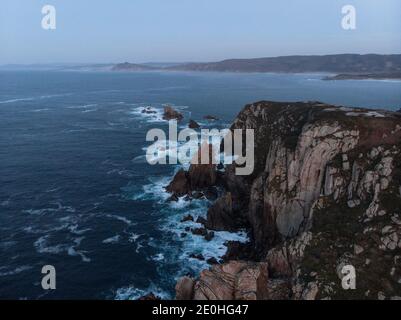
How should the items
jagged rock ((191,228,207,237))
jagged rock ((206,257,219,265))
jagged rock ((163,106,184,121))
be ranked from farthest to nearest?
jagged rock ((163,106,184,121)) < jagged rock ((191,228,207,237)) < jagged rock ((206,257,219,265))

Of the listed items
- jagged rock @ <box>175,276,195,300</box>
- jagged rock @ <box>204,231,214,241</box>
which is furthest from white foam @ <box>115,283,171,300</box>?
jagged rock @ <box>204,231,214,241</box>

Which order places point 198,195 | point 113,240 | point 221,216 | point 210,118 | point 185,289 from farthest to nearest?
point 210,118
point 198,195
point 221,216
point 113,240
point 185,289

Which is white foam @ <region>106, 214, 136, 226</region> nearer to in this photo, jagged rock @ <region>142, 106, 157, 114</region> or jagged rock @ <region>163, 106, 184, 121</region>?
jagged rock @ <region>163, 106, 184, 121</region>

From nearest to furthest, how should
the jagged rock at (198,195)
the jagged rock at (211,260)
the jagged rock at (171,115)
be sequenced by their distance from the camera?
the jagged rock at (211,260)
the jagged rock at (198,195)
the jagged rock at (171,115)

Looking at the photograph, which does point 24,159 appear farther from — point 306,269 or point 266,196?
point 306,269

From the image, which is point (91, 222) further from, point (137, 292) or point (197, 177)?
point (197, 177)

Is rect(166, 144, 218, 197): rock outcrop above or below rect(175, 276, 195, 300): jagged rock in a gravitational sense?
above

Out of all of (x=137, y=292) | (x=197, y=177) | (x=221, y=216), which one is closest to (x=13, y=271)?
(x=137, y=292)

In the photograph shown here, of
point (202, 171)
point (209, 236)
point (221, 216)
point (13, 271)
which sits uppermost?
point (202, 171)

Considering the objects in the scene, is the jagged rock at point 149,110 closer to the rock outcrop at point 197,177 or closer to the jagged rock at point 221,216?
the rock outcrop at point 197,177

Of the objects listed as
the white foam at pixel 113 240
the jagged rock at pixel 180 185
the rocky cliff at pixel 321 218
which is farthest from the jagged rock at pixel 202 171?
the white foam at pixel 113 240
